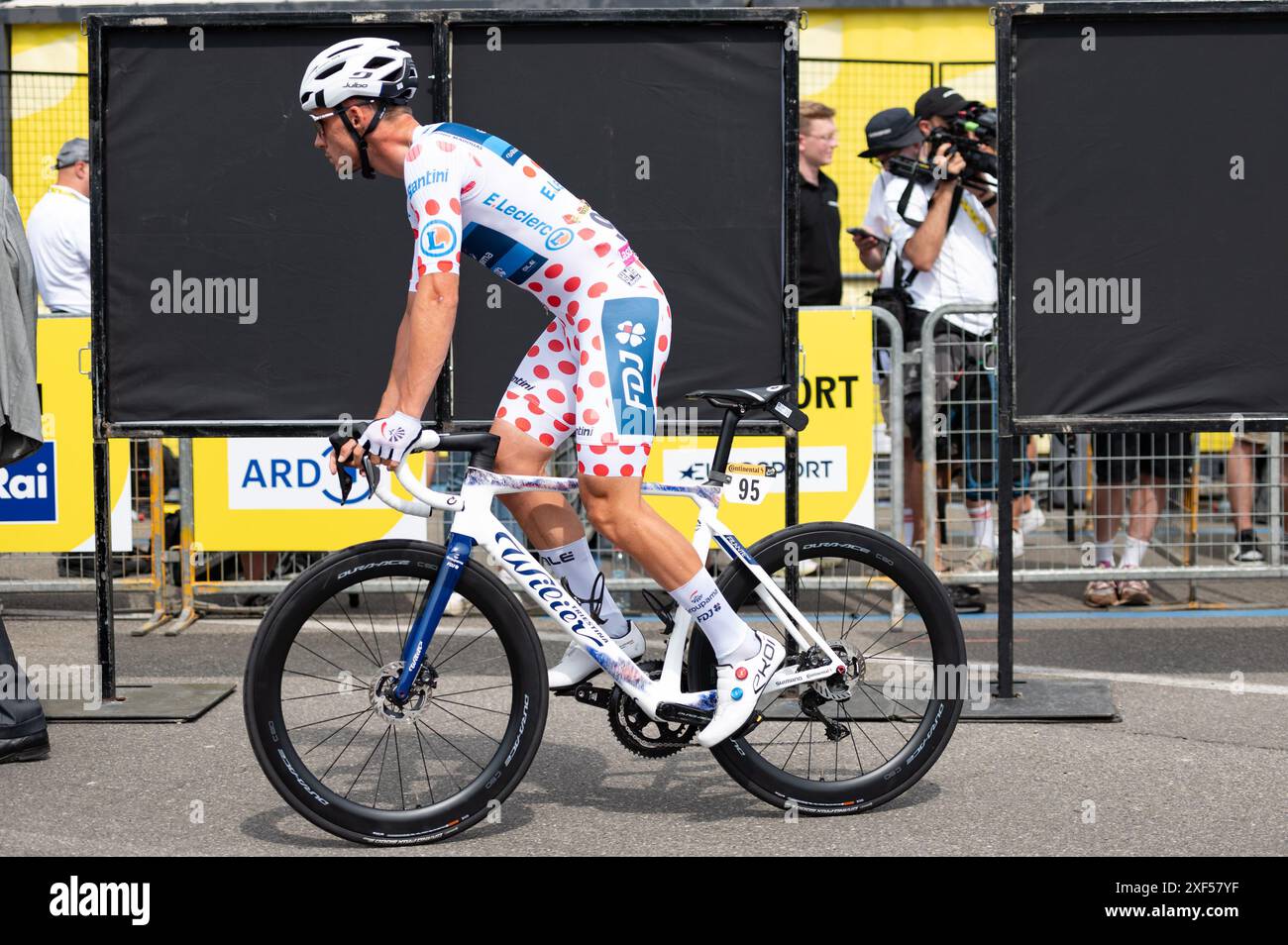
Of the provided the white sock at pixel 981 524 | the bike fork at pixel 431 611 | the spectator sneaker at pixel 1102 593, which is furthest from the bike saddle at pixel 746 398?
the spectator sneaker at pixel 1102 593

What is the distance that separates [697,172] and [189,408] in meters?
2.10

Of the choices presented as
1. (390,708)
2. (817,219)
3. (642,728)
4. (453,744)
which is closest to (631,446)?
(642,728)

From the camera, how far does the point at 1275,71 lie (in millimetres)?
6488

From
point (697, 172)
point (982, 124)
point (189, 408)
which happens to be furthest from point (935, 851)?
point (982, 124)

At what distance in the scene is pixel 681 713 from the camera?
16.3 feet

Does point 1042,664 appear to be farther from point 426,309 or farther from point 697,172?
point 426,309

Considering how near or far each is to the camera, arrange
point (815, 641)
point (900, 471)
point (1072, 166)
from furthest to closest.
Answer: point (900, 471) → point (1072, 166) → point (815, 641)

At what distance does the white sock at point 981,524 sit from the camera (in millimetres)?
8805

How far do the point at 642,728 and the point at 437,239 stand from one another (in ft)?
5.04

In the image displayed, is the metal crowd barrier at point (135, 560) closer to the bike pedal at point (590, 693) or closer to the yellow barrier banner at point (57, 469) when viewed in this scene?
the yellow barrier banner at point (57, 469)

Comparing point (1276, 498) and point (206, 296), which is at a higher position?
point (206, 296)

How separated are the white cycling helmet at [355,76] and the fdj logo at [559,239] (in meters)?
0.57

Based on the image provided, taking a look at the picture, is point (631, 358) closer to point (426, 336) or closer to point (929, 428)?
point (426, 336)

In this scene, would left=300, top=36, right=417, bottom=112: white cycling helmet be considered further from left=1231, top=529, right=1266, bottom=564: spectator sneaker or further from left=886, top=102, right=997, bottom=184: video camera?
left=1231, top=529, right=1266, bottom=564: spectator sneaker
